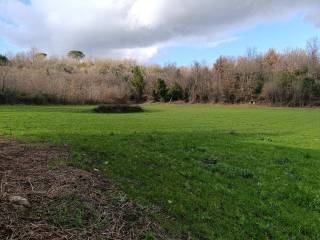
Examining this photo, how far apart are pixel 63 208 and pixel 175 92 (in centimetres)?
9531

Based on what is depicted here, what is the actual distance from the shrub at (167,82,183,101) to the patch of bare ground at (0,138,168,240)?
3630 inches

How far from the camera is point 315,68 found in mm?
100375

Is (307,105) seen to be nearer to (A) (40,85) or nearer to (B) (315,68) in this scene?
(B) (315,68)

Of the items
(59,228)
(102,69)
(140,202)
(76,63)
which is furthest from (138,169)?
(76,63)

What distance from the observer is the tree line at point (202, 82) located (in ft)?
273

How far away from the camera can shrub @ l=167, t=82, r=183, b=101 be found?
99125 mm

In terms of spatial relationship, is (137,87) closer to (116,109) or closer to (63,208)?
(116,109)

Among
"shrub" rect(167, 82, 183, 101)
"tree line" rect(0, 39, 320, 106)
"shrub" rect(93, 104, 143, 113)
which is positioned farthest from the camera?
"shrub" rect(167, 82, 183, 101)

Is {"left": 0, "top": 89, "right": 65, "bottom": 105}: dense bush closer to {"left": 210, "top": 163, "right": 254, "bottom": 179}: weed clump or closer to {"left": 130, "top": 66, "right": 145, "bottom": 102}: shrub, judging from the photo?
{"left": 130, "top": 66, "right": 145, "bottom": 102}: shrub

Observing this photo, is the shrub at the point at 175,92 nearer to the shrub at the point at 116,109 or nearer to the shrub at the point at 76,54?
the shrub at the point at 116,109

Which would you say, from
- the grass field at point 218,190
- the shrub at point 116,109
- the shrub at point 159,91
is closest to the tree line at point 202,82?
the shrub at point 159,91

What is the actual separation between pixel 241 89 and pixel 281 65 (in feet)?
51.5

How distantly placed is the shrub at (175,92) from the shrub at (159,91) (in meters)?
1.29

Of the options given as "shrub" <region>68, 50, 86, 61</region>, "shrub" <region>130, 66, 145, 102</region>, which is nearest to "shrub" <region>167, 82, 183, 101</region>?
"shrub" <region>130, 66, 145, 102</region>
